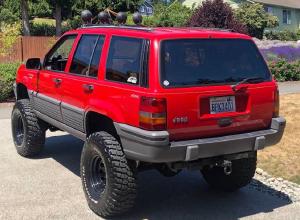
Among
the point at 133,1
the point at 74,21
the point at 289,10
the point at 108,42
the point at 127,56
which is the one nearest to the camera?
the point at 127,56

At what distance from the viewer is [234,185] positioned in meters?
6.11

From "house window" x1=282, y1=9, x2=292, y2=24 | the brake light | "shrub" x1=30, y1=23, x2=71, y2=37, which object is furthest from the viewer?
"house window" x1=282, y1=9, x2=292, y2=24

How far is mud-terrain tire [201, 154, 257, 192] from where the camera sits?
5938 mm

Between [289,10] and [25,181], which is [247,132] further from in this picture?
[289,10]

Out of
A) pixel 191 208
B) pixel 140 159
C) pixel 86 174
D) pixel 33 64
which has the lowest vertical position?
pixel 191 208

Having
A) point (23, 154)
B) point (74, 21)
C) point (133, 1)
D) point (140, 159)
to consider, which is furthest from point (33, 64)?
point (74, 21)

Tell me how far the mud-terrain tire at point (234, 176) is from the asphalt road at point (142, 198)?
11 centimetres

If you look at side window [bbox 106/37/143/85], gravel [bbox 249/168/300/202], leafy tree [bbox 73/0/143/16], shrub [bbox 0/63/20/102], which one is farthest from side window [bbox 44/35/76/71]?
leafy tree [bbox 73/0/143/16]

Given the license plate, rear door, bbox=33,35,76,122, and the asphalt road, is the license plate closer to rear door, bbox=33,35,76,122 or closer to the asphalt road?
the asphalt road

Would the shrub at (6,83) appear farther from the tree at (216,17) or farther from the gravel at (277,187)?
the tree at (216,17)

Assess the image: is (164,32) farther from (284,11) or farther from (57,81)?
(284,11)

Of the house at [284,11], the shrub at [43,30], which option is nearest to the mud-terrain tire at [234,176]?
the shrub at [43,30]

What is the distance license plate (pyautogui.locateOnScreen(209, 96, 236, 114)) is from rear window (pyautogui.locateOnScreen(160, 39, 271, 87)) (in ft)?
0.55

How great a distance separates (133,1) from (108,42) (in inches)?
1254
